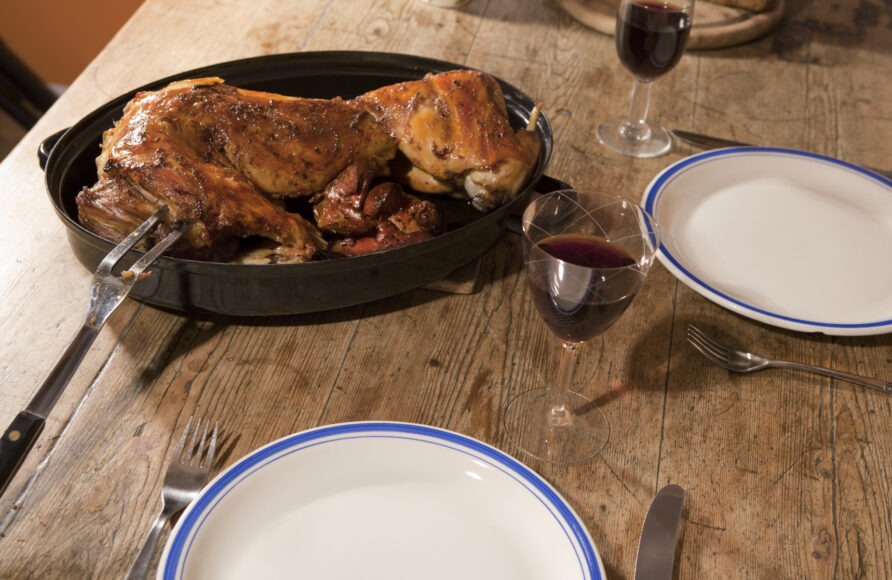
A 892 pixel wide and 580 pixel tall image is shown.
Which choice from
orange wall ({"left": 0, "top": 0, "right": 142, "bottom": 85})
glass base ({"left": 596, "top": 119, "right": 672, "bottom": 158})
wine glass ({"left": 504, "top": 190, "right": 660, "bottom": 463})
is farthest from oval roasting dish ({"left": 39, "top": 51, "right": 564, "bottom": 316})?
orange wall ({"left": 0, "top": 0, "right": 142, "bottom": 85})

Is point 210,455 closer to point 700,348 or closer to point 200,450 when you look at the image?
point 200,450

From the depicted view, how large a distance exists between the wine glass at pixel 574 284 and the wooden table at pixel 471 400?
3 centimetres

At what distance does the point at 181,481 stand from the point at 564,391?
51cm

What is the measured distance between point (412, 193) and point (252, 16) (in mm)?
987

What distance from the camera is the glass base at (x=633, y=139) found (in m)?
1.62

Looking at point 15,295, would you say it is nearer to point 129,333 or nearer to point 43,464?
point 129,333

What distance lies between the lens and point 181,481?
90cm

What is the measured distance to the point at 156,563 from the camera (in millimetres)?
828

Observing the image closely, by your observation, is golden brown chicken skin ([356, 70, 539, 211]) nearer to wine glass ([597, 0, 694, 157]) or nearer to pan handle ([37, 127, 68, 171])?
wine glass ([597, 0, 694, 157])

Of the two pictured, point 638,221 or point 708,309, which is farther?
point 708,309

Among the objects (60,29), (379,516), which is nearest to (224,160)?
(379,516)

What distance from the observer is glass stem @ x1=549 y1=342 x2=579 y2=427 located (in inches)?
38.9

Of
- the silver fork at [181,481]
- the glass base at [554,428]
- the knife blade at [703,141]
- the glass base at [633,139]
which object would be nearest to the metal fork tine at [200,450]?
the silver fork at [181,481]

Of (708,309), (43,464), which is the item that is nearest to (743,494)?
(708,309)
